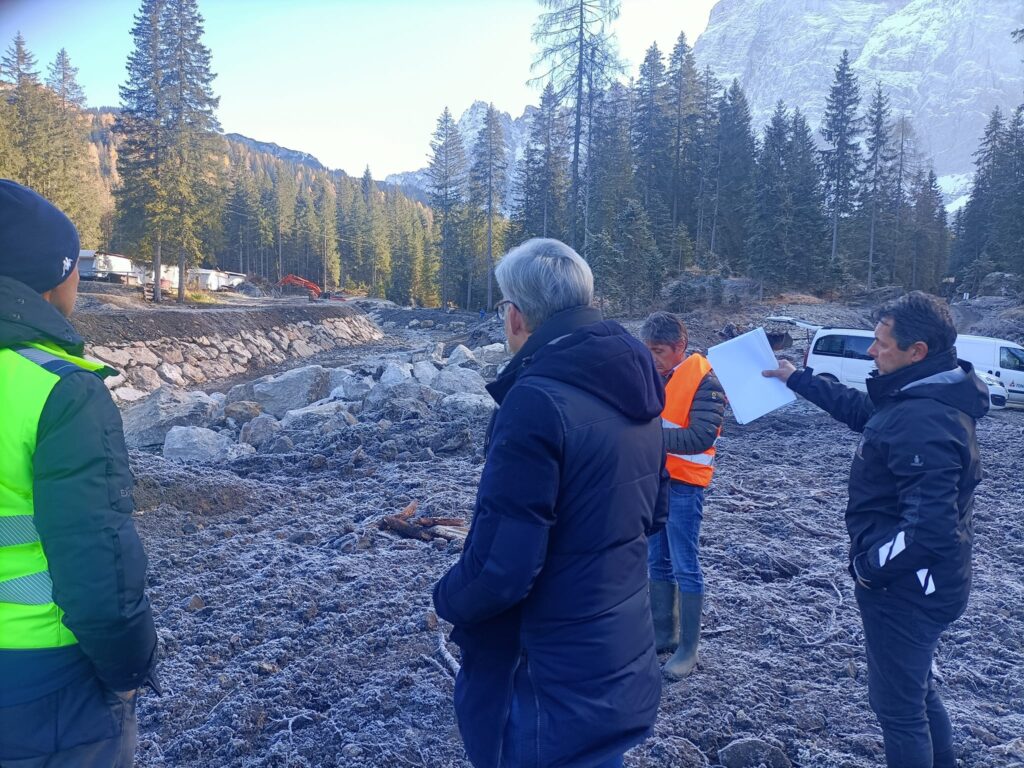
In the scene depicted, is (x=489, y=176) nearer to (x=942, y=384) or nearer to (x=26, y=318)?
(x=942, y=384)

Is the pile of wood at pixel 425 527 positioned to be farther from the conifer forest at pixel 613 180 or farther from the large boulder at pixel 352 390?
the conifer forest at pixel 613 180

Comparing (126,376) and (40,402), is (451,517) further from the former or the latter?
(126,376)

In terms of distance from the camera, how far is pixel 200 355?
73.4ft

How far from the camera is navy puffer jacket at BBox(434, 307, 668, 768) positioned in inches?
69.1

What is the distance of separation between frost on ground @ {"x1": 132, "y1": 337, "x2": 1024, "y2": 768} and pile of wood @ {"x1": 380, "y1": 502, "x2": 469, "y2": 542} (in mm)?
134

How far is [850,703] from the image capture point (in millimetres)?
3512

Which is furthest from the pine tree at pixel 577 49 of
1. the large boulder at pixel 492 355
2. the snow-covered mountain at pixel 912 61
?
the snow-covered mountain at pixel 912 61

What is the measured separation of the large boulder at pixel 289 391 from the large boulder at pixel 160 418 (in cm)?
109

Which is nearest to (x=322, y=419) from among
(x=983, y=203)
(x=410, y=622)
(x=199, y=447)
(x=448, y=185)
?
(x=199, y=447)

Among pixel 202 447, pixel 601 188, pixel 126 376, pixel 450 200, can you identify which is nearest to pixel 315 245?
pixel 450 200

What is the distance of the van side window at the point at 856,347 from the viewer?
1503 centimetres

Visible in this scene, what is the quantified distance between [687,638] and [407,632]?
1.77 metres

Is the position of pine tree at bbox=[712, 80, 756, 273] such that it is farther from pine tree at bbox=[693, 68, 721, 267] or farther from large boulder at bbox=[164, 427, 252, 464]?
large boulder at bbox=[164, 427, 252, 464]

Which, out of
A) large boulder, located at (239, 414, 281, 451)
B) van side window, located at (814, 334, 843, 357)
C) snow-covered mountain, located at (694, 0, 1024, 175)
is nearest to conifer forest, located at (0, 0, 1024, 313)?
van side window, located at (814, 334, 843, 357)
